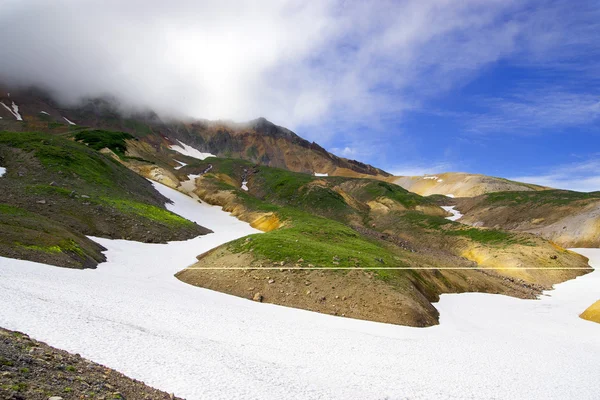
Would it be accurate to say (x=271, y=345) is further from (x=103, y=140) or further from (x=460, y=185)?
(x=460, y=185)

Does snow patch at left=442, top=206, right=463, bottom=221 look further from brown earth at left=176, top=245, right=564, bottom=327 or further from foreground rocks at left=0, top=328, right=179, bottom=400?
foreground rocks at left=0, top=328, right=179, bottom=400

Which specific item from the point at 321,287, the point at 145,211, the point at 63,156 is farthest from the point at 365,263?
the point at 63,156

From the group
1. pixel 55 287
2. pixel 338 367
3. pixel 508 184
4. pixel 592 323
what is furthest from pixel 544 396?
pixel 508 184

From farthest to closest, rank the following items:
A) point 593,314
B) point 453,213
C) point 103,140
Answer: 1. point 453,213
2. point 103,140
3. point 593,314

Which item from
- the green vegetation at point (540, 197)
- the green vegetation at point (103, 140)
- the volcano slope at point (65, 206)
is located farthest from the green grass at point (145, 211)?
the green vegetation at point (540, 197)

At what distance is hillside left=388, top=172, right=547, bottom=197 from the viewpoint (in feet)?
479

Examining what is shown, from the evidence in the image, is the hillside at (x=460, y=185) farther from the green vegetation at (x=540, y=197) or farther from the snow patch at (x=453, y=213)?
the green vegetation at (x=540, y=197)

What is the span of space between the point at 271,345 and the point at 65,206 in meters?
30.1

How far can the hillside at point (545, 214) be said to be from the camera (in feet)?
230

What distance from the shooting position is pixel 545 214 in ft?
277

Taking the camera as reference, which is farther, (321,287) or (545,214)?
(545,214)

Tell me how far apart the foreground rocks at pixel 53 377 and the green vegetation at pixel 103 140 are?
96551 millimetres

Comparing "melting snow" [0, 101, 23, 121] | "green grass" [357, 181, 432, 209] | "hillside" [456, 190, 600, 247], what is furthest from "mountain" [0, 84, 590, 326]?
"melting snow" [0, 101, 23, 121]

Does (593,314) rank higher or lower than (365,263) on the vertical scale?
lower
